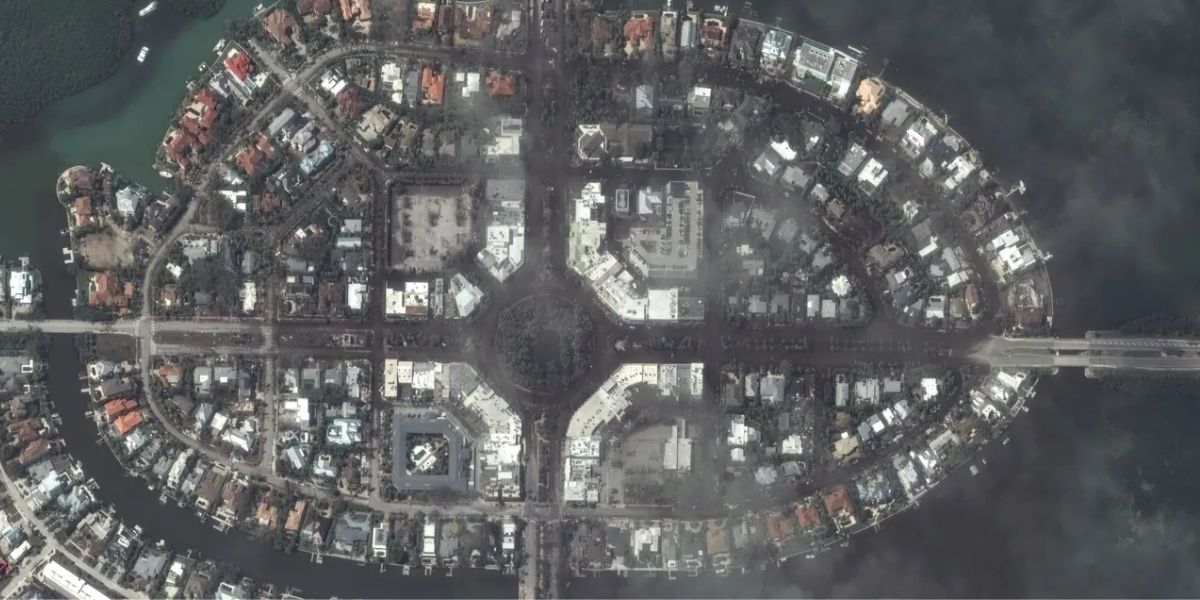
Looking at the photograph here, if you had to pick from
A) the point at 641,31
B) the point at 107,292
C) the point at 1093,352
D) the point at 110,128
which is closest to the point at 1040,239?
the point at 1093,352

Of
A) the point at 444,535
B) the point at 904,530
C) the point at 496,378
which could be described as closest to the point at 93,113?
the point at 496,378

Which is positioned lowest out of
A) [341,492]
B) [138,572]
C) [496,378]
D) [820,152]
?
[138,572]

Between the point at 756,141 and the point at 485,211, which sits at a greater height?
the point at 756,141

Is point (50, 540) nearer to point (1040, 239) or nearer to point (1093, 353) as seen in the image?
point (1040, 239)

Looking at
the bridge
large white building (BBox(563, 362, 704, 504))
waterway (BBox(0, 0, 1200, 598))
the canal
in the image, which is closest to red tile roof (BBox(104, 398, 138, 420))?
the canal

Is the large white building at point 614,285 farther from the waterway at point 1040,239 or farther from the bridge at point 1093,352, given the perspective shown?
the bridge at point 1093,352

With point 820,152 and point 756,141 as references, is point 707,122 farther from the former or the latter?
point 820,152
